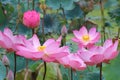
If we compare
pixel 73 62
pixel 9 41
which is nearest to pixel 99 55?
pixel 73 62

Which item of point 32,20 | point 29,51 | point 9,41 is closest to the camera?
point 29,51

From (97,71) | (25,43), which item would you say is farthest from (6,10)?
(25,43)

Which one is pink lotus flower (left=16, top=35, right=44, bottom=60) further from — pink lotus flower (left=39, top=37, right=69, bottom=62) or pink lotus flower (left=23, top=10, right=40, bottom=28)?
pink lotus flower (left=23, top=10, right=40, bottom=28)

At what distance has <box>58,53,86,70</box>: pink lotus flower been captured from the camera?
3.46 feet

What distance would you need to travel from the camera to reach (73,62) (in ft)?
3.49

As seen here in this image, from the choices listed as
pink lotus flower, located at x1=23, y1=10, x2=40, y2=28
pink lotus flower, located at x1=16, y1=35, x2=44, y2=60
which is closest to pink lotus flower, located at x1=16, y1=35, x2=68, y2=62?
pink lotus flower, located at x1=16, y1=35, x2=44, y2=60

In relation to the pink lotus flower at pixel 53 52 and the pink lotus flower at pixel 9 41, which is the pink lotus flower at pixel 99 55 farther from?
the pink lotus flower at pixel 9 41

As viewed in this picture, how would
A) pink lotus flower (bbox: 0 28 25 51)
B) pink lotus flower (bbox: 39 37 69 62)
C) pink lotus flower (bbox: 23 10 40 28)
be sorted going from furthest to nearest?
pink lotus flower (bbox: 23 10 40 28)
pink lotus flower (bbox: 0 28 25 51)
pink lotus flower (bbox: 39 37 69 62)

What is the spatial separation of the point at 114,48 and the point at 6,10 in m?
1.37

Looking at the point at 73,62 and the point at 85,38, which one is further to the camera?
the point at 85,38

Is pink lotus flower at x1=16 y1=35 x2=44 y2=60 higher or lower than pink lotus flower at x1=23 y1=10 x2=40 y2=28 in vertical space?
lower

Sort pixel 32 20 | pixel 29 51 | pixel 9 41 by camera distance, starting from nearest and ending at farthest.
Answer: pixel 29 51
pixel 9 41
pixel 32 20

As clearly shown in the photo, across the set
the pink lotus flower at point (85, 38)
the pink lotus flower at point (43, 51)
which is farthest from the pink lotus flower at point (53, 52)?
the pink lotus flower at point (85, 38)

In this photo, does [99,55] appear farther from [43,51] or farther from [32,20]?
[32,20]
